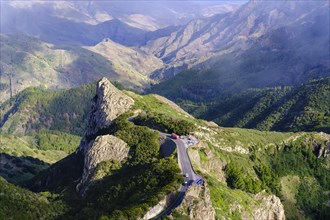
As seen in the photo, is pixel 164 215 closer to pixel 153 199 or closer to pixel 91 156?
pixel 153 199

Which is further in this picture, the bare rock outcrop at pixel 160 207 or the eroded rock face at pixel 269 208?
the eroded rock face at pixel 269 208

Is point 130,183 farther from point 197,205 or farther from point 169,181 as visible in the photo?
point 197,205

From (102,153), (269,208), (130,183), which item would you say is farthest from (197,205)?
(102,153)

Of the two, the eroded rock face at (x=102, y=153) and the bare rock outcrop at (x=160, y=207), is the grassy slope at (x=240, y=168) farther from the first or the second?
the eroded rock face at (x=102, y=153)

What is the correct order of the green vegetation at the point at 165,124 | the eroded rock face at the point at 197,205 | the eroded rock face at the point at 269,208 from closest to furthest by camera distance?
the eroded rock face at the point at 197,205 < the eroded rock face at the point at 269,208 < the green vegetation at the point at 165,124

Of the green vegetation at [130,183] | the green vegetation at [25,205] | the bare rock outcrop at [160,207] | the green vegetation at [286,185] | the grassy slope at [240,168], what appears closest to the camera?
the bare rock outcrop at [160,207]

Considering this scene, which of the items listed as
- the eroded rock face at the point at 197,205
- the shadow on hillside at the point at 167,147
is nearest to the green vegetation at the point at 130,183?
the shadow on hillside at the point at 167,147

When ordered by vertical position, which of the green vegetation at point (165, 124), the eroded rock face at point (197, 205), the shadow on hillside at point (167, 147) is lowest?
the green vegetation at point (165, 124)
